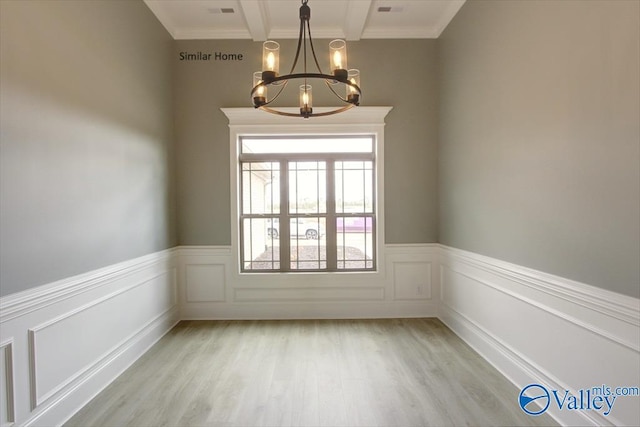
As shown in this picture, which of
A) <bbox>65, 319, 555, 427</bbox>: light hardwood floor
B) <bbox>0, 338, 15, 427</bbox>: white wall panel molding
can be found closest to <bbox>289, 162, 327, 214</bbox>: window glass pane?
<bbox>65, 319, 555, 427</bbox>: light hardwood floor

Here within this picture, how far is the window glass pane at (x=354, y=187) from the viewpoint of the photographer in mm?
3924

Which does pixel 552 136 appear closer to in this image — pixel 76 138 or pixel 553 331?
pixel 553 331

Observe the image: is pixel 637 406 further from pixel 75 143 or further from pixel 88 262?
pixel 75 143

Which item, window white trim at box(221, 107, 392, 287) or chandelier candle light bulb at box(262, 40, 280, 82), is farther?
window white trim at box(221, 107, 392, 287)

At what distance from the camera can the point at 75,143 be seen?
6.91 ft

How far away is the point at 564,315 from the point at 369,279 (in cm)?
213

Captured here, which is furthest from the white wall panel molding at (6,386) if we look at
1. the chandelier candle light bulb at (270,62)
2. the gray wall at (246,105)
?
the gray wall at (246,105)

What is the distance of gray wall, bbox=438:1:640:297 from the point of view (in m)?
1.52

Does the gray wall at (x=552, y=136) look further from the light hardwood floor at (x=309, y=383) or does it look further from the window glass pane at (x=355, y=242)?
the window glass pane at (x=355, y=242)

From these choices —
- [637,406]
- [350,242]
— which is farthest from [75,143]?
[637,406]

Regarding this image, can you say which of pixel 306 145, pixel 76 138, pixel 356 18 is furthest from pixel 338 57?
pixel 306 145

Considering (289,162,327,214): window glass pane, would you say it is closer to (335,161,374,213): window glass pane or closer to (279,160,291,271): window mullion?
(279,160,291,271): window mullion

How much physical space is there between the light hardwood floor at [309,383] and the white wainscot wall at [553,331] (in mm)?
217

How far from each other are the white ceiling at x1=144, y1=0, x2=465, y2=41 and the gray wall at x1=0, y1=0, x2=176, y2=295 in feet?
1.43
